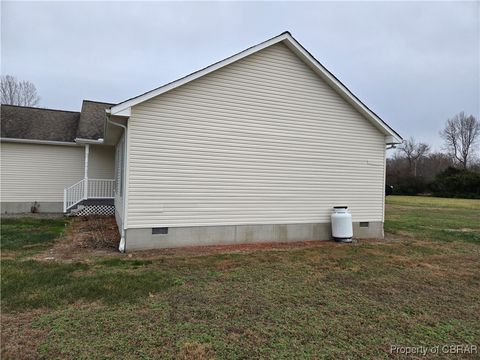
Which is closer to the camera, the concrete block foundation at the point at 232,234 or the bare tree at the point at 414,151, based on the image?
the concrete block foundation at the point at 232,234

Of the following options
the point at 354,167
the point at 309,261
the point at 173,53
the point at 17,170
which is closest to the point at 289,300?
the point at 309,261

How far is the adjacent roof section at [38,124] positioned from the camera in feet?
45.8

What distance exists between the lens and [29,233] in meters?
9.13

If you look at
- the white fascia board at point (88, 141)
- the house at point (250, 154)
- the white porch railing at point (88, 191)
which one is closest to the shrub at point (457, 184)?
the house at point (250, 154)

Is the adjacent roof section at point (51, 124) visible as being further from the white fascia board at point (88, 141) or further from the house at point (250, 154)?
the house at point (250, 154)

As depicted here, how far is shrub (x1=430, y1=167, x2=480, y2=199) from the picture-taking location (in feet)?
144

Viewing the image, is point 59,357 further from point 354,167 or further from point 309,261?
point 354,167

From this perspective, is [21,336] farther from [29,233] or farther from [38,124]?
[38,124]

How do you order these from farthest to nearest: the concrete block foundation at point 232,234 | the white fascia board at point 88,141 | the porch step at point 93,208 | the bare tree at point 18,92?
the bare tree at point 18,92 → the porch step at point 93,208 → the white fascia board at point 88,141 → the concrete block foundation at point 232,234

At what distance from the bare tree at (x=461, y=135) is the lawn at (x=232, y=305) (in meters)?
67.9

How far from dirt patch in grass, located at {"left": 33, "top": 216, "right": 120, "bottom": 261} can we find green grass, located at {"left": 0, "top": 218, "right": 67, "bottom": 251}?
0.30 meters

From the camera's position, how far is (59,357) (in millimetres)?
2928

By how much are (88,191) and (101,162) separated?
157 cm

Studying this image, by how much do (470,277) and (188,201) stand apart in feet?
21.1
